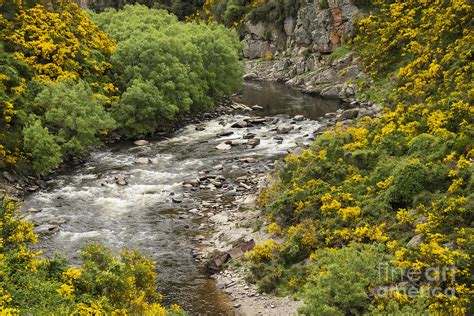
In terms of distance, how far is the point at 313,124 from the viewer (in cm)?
5184

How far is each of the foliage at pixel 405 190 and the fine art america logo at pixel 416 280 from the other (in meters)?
0.05

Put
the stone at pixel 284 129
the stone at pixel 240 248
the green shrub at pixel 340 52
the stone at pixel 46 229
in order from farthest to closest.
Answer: the green shrub at pixel 340 52 < the stone at pixel 284 129 < the stone at pixel 46 229 < the stone at pixel 240 248

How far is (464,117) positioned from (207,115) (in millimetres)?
35344

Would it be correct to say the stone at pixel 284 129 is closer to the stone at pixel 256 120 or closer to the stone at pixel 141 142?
the stone at pixel 256 120

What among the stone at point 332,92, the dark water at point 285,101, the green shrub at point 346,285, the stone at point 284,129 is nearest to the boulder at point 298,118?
the dark water at point 285,101

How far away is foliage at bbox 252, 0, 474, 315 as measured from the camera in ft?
54.7

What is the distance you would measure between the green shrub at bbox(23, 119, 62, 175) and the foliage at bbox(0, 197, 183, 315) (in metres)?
14.7

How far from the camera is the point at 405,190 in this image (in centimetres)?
2186

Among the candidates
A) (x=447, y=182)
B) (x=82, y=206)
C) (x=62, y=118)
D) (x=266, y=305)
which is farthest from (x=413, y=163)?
(x=62, y=118)

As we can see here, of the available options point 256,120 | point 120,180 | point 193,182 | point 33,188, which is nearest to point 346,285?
point 193,182

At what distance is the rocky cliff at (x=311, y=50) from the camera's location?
70.3 meters

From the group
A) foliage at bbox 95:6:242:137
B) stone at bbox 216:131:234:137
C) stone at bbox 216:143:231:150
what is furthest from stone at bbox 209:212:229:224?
stone at bbox 216:131:234:137

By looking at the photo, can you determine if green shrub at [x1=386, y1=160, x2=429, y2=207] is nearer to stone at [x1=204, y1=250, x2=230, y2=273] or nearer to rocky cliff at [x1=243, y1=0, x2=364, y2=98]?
stone at [x1=204, y1=250, x2=230, y2=273]

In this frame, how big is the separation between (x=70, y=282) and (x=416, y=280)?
497 inches
